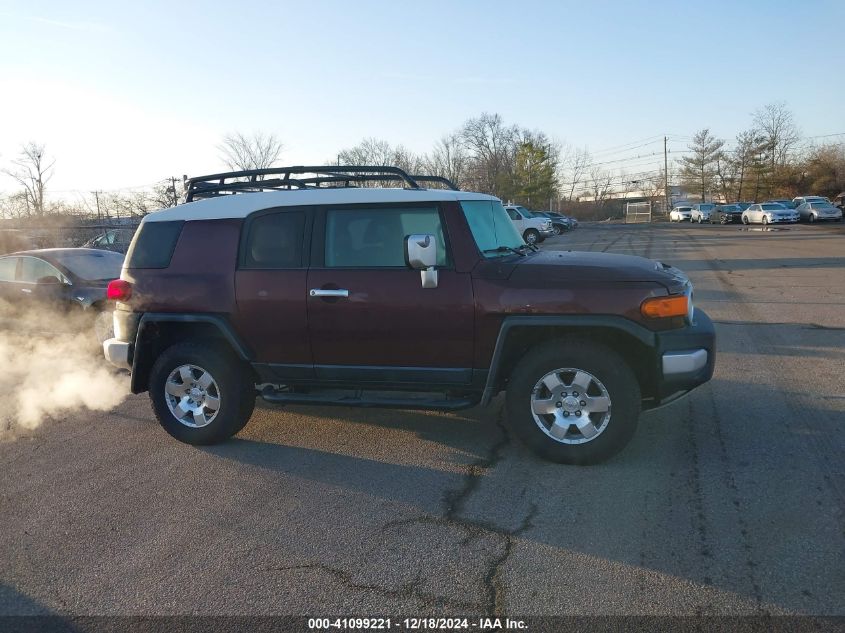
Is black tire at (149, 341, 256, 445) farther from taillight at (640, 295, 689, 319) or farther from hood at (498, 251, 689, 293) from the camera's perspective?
taillight at (640, 295, 689, 319)

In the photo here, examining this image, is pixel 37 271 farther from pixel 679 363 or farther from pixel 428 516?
pixel 679 363

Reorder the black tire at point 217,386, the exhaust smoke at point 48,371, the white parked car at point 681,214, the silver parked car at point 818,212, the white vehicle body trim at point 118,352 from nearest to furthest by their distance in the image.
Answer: the black tire at point 217,386 < the white vehicle body trim at point 118,352 < the exhaust smoke at point 48,371 < the silver parked car at point 818,212 < the white parked car at point 681,214

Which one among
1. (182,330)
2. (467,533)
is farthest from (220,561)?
(182,330)

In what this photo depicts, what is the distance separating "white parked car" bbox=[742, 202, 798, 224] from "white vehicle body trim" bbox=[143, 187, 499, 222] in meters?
47.2

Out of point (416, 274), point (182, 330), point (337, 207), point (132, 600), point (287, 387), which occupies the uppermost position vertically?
point (337, 207)

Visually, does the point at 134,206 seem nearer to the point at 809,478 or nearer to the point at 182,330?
the point at 182,330

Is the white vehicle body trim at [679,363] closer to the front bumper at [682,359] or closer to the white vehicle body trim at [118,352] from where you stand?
the front bumper at [682,359]

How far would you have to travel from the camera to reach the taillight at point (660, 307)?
4.57 meters

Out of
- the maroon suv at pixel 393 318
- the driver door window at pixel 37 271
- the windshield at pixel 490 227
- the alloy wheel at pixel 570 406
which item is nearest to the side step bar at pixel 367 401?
the maroon suv at pixel 393 318

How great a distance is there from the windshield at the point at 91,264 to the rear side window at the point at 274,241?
574 cm

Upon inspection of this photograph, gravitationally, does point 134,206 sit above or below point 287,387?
above

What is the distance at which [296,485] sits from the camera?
4641mm

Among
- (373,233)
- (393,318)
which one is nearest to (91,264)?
(373,233)

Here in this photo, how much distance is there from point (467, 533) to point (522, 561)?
0.43 metres
